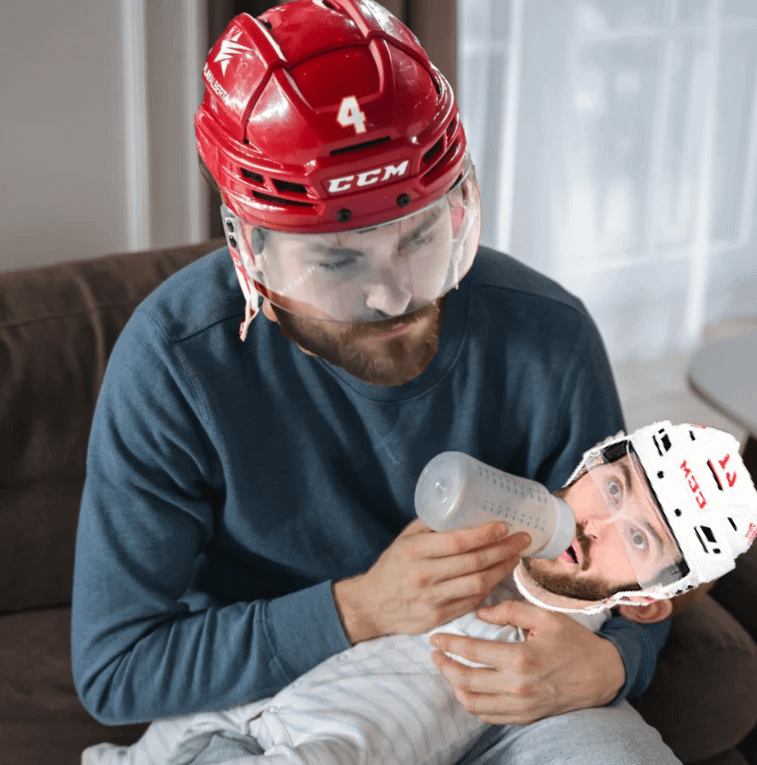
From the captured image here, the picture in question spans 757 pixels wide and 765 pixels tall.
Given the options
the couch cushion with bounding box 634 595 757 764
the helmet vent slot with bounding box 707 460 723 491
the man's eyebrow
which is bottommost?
the couch cushion with bounding box 634 595 757 764

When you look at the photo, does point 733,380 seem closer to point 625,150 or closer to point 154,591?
point 154,591

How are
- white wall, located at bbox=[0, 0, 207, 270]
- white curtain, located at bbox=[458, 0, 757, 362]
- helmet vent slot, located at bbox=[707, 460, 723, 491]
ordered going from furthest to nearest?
1. white curtain, located at bbox=[458, 0, 757, 362]
2. white wall, located at bbox=[0, 0, 207, 270]
3. helmet vent slot, located at bbox=[707, 460, 723, 491]

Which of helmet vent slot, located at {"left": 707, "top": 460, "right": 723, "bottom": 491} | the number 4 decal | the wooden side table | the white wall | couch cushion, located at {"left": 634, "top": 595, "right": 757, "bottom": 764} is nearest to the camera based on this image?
the number 4 decal

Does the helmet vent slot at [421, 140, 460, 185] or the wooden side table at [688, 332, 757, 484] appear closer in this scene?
the helmet vent slot at [421, 140, 460, 185]

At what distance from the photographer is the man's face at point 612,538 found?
116 cm

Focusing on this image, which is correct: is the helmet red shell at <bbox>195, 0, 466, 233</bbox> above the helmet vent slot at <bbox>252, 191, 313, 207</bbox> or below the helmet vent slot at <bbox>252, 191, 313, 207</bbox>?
above

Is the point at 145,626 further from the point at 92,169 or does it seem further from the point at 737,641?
the point at 92,169

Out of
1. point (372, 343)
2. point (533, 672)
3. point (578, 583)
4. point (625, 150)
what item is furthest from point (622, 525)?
point (625, 150)

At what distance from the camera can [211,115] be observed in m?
1.09

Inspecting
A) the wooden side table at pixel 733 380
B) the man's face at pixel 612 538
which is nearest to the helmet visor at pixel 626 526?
the man's face at pixel 612 538

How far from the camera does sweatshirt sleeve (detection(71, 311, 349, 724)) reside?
49.4 inches

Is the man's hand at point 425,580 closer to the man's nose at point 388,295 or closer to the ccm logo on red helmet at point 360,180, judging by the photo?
the man's nose at point 388,295

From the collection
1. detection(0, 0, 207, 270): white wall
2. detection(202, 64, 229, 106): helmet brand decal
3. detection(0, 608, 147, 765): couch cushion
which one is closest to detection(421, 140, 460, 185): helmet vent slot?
detection(202, 64, 229, 106): helmet brand decal

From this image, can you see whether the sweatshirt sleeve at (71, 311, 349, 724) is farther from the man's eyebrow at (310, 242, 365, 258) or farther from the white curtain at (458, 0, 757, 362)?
the white curtain at (458, 0, 757, 362)
